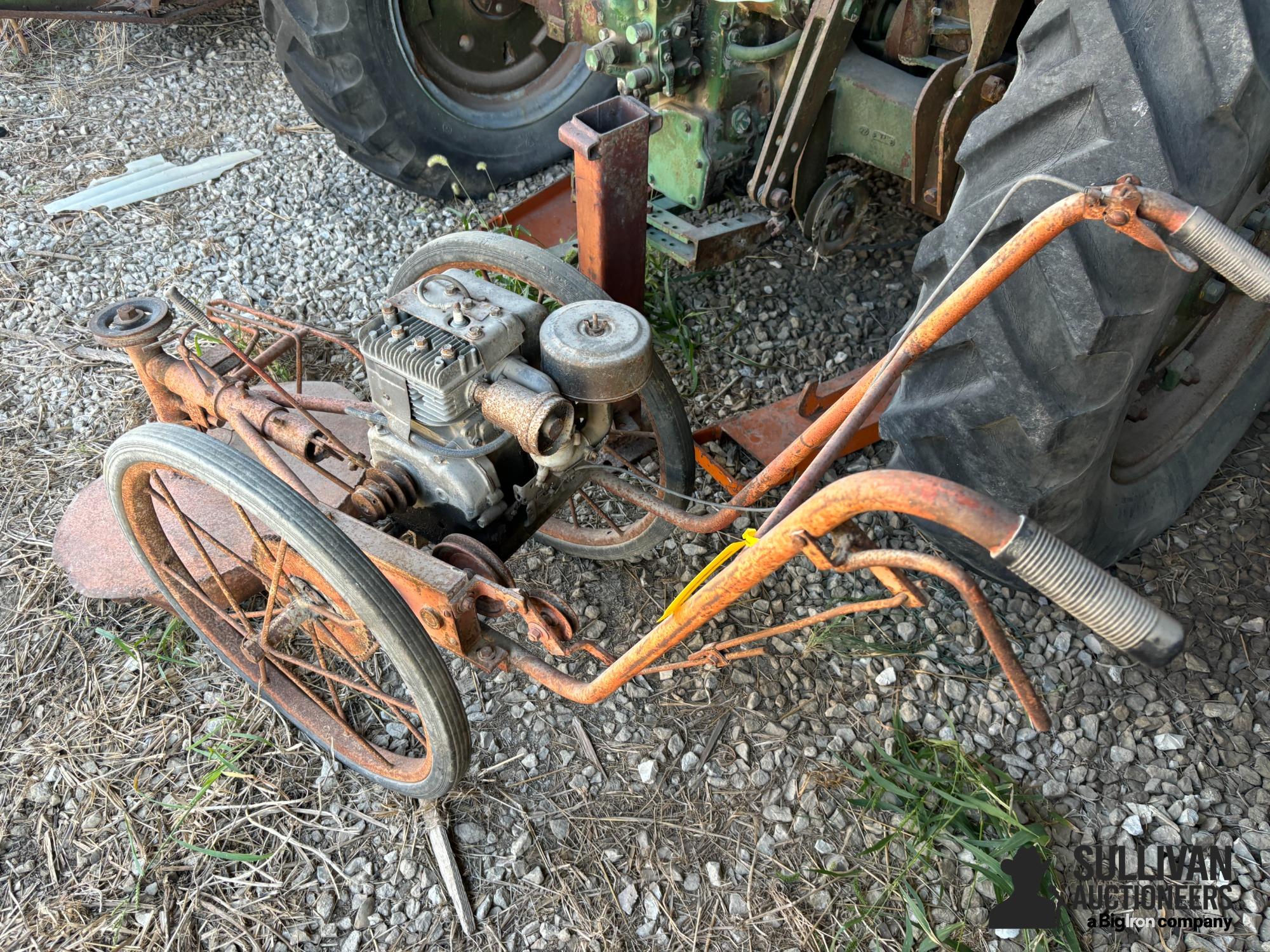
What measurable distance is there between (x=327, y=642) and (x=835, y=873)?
1182 millimetres

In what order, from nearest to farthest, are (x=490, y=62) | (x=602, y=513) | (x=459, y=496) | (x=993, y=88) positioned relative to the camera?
(x=459, y=496)
(x=993, y=88)
(x=602, y=513)
(x=490, y=62)

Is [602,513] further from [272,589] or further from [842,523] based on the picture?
[842,523]

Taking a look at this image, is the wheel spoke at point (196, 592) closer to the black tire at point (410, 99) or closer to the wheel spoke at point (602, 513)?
the wheel spoke at point (602, 513)

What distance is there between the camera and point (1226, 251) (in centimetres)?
120

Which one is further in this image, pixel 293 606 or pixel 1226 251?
pixel 293 606

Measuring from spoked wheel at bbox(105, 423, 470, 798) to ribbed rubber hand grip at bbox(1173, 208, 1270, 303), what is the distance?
4.39 ft

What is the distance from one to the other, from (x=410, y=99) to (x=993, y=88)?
2009 mm

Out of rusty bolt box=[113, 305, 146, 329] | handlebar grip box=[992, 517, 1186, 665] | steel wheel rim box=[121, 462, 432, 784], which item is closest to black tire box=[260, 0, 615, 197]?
rusty bolt box=[113, 305, 146, 329]

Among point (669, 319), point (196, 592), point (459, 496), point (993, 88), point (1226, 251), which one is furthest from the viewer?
point (669, 319)

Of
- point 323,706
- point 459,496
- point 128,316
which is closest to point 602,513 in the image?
point 459,496

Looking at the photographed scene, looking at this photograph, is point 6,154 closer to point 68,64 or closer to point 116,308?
point 68,64

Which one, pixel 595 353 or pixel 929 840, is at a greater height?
pixel 595 353

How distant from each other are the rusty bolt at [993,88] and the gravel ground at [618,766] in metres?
1.01

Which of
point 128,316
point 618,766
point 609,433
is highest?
point 128,316
